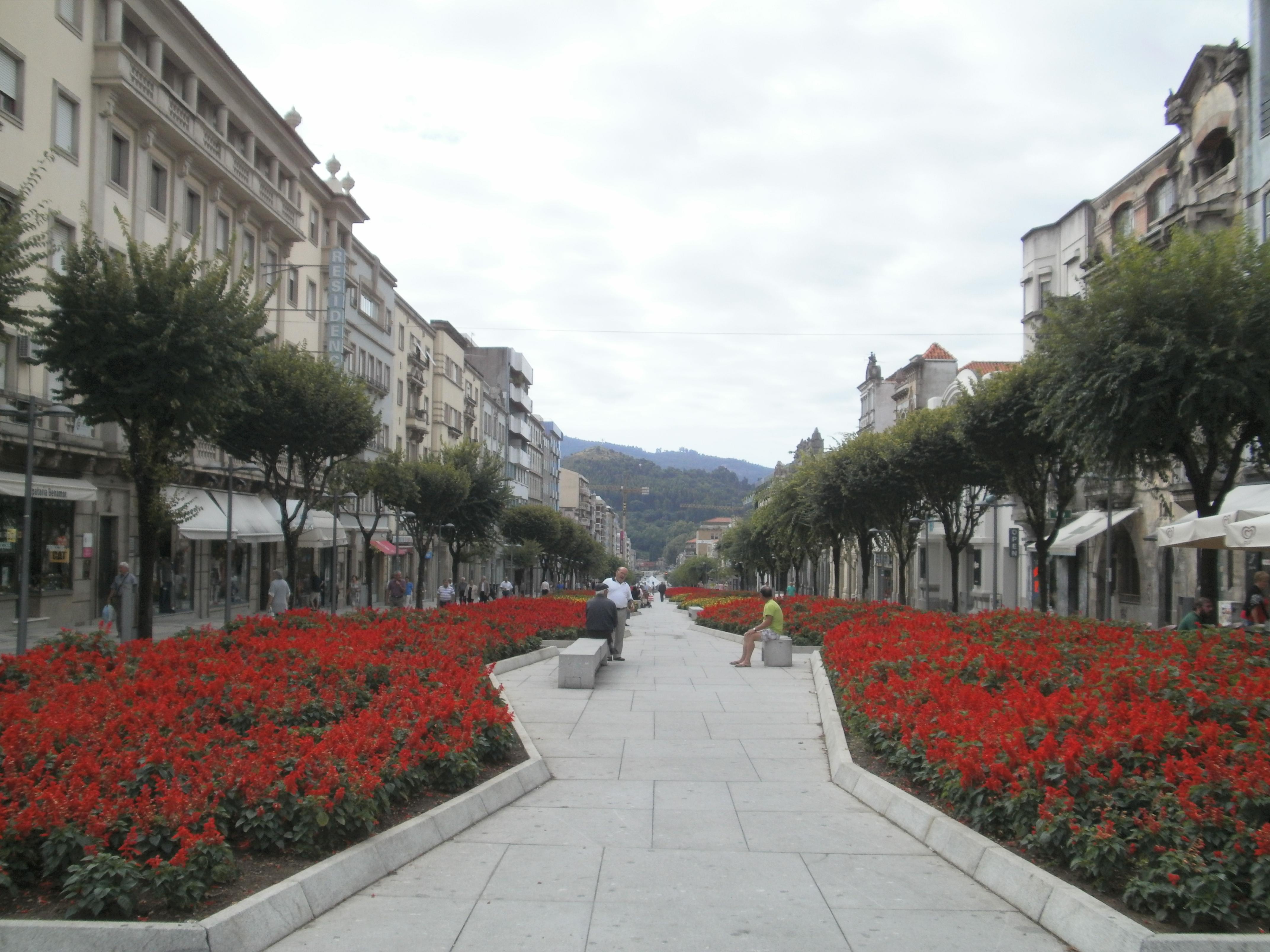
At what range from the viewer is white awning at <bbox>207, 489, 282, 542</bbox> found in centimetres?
3533

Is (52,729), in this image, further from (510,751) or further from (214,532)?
(214,532)

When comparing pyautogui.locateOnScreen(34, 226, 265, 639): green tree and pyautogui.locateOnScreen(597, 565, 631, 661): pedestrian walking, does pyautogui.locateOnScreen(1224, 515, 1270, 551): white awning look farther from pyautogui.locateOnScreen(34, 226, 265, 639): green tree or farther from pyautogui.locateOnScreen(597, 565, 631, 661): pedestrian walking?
pyautogui.locateOnScreen(34, 226, 265, 639): green tree

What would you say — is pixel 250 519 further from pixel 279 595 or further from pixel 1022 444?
pixel 1022 444

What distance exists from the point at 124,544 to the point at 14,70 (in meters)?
12.4

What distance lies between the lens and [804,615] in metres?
25.2

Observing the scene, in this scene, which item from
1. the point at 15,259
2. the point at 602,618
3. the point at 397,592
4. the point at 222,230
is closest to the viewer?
the point at 15,259

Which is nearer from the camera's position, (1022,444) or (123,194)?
(1022,444)

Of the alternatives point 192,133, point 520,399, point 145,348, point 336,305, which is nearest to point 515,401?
point 520,399

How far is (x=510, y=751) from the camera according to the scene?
Answer: 9984mm

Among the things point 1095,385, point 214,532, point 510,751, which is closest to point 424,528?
point 214,532

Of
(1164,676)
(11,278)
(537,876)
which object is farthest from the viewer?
(11,278)

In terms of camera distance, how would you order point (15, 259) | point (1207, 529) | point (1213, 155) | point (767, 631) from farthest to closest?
point (1213, 155)
point (767, 631)
point (1207, 529)
point (15, 259)

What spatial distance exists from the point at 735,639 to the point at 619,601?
8215 mm

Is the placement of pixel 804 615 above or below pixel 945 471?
below
